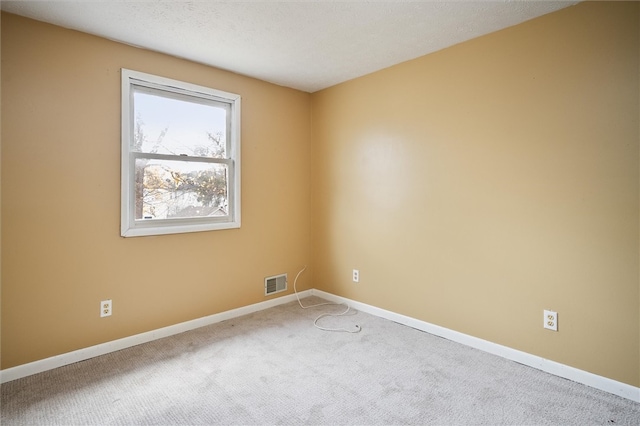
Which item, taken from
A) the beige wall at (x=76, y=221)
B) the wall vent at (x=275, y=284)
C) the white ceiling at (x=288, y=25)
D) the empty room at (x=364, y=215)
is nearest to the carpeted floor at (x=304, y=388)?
the empty room at (x=364, y=215)

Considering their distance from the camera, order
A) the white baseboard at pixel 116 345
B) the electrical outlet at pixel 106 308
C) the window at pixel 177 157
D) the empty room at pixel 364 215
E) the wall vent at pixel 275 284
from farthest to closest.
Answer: the wall vent at pixel 275 284
the window at pixel 177 157
the electrical outlet at pixel 106 308
the white baseboard at pixel 116 345
the empty room at pixel 364 215

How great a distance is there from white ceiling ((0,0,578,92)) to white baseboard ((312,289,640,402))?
236cm

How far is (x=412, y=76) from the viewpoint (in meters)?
3.00

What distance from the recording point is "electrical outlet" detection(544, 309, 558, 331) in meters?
2.25

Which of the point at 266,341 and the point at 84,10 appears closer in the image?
the point at 84,10

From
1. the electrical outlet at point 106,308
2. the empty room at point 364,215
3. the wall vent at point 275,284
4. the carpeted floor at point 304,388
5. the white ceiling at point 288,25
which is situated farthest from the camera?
the wall vent at point 275,284

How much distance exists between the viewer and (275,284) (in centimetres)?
368

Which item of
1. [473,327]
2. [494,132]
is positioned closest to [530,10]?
[494,132]

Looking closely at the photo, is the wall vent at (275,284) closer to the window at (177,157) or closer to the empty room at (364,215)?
the empty room at (364,215)

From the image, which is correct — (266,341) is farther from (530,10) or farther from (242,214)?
(530,10)

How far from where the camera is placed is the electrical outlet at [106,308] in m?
2.54

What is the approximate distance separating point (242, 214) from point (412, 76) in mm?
2085

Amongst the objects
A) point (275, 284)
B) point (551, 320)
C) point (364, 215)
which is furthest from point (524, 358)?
point (275, 284)

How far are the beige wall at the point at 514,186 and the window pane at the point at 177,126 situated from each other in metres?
1.39
